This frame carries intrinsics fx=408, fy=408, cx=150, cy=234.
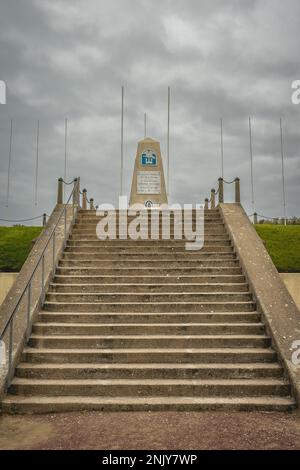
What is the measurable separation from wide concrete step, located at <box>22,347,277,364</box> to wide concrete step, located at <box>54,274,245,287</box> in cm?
212

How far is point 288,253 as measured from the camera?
10945 mm

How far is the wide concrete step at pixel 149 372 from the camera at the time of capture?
18.7 feet

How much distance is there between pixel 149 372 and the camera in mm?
5711

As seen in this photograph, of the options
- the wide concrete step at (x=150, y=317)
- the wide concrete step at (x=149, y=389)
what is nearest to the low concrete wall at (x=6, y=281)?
the wide concrete step at (x=150, y=317)

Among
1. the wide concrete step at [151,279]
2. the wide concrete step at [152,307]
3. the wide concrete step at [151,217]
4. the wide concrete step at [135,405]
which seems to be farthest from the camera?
the wide concrete step at [151,217]

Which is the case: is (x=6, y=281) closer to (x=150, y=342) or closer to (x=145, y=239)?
(x=145, y=239)

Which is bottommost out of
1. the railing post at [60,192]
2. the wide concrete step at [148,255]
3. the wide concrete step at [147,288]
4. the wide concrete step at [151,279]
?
the wide concrete step at [147,288]

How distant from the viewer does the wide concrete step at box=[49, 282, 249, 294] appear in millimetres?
7711

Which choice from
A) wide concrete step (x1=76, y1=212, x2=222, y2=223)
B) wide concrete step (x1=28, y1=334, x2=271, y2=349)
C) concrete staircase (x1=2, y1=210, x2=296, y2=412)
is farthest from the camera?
wide concrete step (x1=76, y1=212, x2=222, y2=223)

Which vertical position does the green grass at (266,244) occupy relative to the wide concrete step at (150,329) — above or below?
above

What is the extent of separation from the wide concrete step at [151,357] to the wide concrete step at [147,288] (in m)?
1.79

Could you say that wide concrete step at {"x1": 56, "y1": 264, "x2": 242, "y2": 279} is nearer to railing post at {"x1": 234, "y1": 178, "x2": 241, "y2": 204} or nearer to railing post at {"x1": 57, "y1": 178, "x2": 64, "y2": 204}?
railing post at {"x1": 57, "y1": 178, "x2": 64, "y2": 204}

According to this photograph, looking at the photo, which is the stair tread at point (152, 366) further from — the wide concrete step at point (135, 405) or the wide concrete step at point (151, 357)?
the wide concrete step at point (135, 405)

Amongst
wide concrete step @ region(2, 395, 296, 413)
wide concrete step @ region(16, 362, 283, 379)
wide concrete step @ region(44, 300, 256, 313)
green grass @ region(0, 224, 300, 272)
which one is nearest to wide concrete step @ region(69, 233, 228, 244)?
green grass @ region(0, 224, 300, 272)
